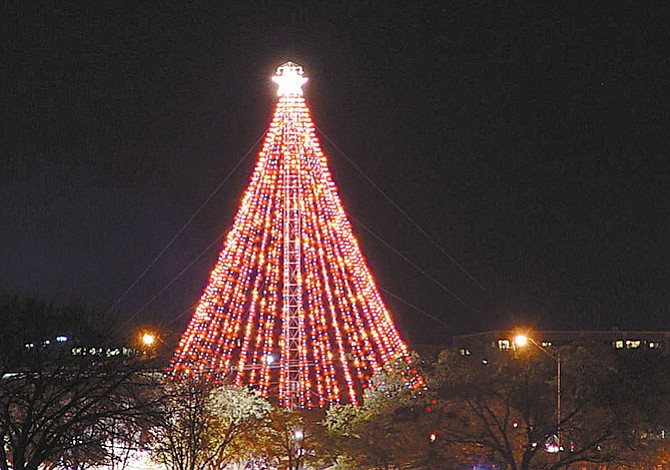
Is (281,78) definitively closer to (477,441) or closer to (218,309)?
(218,309)

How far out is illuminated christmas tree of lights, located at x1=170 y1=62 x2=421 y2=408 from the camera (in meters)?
39.7

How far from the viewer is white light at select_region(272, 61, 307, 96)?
4072 centimetres

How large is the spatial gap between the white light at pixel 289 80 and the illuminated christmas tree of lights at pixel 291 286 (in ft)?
0.13

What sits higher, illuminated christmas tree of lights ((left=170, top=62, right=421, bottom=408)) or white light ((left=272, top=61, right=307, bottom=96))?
white light ((left=272, top=61, right=307, bottom=96))

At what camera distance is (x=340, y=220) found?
4006 cm

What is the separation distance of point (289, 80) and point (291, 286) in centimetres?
842

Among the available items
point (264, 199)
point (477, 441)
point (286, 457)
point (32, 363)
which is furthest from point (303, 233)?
point (32, 363)

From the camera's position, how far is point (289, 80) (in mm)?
40906

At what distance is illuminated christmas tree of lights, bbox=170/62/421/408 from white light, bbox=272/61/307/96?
0.04 meters

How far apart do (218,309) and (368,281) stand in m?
5.84

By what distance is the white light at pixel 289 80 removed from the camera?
40.7 m

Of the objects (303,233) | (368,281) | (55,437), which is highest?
(303,233)

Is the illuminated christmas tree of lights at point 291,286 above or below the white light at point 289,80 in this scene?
below

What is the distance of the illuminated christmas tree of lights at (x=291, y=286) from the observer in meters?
39.7
